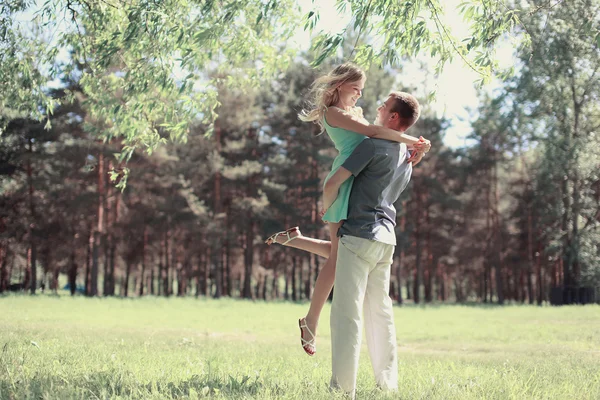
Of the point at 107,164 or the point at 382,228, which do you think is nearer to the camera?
the point at 382,228

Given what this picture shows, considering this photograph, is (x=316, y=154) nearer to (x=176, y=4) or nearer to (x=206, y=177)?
(x=206, y=177)

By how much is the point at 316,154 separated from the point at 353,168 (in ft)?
106

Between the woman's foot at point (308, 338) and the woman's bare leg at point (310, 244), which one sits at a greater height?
the woman's bare leg at point (310, 244)

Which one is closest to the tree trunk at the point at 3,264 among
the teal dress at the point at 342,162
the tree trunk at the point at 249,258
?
the tree trunk at the point at 249,258

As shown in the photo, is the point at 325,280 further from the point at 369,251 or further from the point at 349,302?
the point at 369,251

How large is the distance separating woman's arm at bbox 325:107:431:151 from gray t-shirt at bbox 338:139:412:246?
0.06 meters

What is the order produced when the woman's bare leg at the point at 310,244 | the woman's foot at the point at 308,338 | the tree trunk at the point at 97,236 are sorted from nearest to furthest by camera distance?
the woman's foot at the point at 308,338 → the woman's bare leg at the point at 310,244 → the tree trunk at the point at 97,236

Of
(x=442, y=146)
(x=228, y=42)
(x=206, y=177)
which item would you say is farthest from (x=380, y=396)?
(x=442, y=146)

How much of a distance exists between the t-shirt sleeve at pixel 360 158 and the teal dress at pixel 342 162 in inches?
3.8

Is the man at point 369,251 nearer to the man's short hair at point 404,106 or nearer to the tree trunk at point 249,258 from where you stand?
the man's short hair at point 404,106

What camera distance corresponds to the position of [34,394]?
408cm

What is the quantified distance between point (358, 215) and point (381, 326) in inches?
33.7

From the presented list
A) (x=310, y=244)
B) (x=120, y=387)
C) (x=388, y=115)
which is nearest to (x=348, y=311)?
(x=310, y=244)

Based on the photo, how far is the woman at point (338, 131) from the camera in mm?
4152
